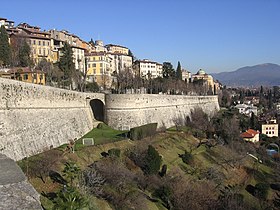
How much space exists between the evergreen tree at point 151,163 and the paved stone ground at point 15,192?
13.4m

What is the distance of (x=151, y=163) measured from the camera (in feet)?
87.6

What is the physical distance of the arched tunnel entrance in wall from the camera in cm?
4216

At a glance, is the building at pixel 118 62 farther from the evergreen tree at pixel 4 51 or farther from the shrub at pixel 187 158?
the shrub at pixel 187 158

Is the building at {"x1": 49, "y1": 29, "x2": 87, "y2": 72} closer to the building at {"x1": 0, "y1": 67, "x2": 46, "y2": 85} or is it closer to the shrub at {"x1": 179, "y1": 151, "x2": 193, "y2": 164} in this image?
the building at {"x1": 0, "y1": 67, "x2": 46, "y2": 85}

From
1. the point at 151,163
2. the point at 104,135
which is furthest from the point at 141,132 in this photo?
the point at 151,163

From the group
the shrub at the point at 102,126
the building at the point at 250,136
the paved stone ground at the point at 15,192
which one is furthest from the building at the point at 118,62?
the paved stone ground at the point at 15,192

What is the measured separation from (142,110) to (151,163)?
1740cm

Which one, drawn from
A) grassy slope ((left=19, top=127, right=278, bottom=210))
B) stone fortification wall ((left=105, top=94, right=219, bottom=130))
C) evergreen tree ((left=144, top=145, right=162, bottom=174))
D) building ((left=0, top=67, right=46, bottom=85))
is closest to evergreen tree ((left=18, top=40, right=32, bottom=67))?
building ((left=0, top=67, right=46, bottom=85))

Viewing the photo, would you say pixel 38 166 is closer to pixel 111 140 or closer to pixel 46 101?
pixel 46 101

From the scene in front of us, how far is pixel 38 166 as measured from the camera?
1897 centimetres

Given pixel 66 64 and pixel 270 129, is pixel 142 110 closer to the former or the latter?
pixel 66 64

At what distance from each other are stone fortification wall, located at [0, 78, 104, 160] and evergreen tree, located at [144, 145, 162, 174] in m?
7.24

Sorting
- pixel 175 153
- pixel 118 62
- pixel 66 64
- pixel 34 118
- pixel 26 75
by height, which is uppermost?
pixel 118 62

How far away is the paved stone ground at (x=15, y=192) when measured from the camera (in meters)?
11.8
